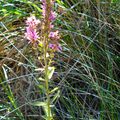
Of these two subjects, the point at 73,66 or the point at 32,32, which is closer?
the point at 32,32

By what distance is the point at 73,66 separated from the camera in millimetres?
1360

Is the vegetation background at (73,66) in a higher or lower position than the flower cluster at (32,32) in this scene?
lower

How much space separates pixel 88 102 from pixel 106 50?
9.6 inches

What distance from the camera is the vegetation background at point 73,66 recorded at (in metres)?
1.38

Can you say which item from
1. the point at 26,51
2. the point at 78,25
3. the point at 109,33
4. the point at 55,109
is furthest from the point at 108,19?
the point at 55,109

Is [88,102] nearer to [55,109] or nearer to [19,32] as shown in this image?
[55,109]

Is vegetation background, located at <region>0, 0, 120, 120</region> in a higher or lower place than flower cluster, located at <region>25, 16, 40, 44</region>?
lower

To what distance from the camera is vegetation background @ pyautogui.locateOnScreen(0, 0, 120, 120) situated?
138 cm

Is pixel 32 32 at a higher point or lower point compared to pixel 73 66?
higher

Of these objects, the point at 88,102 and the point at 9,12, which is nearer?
the point at 88,102

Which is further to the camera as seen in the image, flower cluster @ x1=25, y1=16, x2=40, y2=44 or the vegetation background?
the vegetation background

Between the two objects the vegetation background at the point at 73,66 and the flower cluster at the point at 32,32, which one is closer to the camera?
the flower cluster at the point at 32,32

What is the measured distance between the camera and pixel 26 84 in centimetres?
153

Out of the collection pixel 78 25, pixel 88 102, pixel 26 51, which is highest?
pixel 78 25
